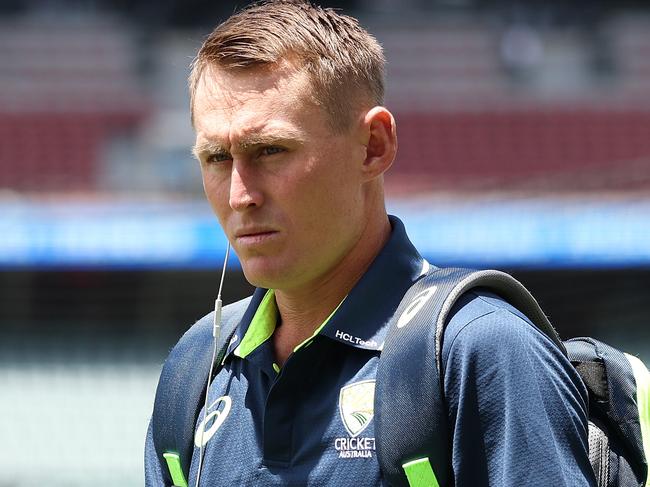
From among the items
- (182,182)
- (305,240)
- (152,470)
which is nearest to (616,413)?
(305,240)

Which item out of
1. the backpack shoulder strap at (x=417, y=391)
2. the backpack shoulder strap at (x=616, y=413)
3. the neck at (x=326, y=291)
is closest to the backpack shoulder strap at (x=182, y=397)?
the neck at (x=326, y=291)

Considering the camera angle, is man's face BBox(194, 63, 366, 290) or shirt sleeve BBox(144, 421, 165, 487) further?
shirt sleeve BBox(144, 421, 165, 487)

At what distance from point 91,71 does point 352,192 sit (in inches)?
375

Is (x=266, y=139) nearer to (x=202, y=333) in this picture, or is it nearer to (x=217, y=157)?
(x=217, y=157)

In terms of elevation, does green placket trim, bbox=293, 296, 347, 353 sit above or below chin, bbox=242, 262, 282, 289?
below

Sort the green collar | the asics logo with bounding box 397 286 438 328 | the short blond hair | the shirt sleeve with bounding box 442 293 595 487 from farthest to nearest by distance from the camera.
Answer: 1. the green collar
2. the short blond hair
3. the asics logo with bounding box 397 286 438 328
4. the shirt sleeve with bounding box 442 293 595 487

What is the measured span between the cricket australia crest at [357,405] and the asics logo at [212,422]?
0.61 feet

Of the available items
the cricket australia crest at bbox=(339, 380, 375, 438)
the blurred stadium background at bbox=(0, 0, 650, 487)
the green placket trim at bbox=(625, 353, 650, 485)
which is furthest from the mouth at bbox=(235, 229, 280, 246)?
the blurred stadium background at bbox=(0, 0, 650, 487)

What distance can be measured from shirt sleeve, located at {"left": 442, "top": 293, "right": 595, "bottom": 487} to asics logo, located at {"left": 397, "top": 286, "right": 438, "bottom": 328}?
0.21ft

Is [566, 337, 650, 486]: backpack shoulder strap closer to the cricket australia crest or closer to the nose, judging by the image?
the cricket australia crest

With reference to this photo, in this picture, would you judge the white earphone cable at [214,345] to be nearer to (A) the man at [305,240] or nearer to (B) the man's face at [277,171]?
(A) the man at [305,240]

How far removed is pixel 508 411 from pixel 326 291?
364 millimetres

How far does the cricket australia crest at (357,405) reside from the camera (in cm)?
127

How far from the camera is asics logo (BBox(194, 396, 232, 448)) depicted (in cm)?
140
